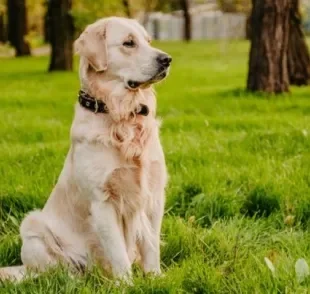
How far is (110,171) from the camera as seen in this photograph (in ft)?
12.6

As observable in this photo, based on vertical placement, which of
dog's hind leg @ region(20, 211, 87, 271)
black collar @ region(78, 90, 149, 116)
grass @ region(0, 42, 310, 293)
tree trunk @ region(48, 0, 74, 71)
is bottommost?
tree trunk @ region(48, 0, 74, 71)

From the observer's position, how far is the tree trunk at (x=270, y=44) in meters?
10.0

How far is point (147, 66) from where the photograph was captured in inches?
155

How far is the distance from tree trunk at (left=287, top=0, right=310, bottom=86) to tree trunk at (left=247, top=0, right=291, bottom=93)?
1783 millimetres

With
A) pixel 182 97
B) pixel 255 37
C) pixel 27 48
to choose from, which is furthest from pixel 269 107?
pixel 27 48

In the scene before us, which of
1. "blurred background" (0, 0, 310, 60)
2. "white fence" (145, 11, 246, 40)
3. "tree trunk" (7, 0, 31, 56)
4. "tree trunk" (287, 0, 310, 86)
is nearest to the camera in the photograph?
"tree trunk" (287, 0, 310, 86)

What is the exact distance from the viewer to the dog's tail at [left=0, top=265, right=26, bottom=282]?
3.90 m

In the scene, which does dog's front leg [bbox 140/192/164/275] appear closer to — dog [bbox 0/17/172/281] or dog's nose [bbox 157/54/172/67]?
dog [bbox 0/17/172/281]

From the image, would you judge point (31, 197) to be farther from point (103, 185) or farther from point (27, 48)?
point (27, 48)

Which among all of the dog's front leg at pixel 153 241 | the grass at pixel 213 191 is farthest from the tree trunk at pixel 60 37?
the dog's front leg at pixel 153 241

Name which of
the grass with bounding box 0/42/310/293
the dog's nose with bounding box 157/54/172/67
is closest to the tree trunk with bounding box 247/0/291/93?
the grass with bounding box 0/42/310/293

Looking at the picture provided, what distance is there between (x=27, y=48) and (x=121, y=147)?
25072 mm

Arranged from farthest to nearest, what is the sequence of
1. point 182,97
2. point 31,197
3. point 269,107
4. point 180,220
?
point 182,97, point 269,107, point 31,197, point 180,220

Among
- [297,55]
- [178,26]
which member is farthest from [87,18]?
[178,26]
